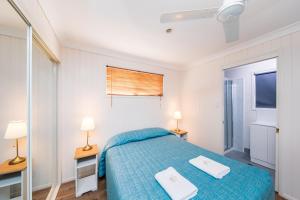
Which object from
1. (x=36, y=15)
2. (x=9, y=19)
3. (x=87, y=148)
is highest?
(x=36, y=15)

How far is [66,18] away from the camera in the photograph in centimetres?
155

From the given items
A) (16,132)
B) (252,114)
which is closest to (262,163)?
(252,114)

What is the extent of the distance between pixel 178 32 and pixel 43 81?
202cm

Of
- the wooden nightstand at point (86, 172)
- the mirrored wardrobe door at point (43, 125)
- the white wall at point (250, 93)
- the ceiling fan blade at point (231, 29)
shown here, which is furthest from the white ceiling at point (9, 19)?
the white wall at point (250, 93)

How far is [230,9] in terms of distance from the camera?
94 cm

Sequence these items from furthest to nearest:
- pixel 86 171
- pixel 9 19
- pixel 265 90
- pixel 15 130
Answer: pixel 265 90 < pixel 86 171 < pixel 15 130 < pixel 9 19

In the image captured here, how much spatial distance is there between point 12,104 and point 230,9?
1.87 metres

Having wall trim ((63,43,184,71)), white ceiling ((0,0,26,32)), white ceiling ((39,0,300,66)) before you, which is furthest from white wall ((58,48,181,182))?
white ceiling ((0,0,26,32))

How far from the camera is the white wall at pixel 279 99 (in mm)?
1682

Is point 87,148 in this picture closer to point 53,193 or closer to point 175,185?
point 53,193

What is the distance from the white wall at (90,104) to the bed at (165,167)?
0.55m

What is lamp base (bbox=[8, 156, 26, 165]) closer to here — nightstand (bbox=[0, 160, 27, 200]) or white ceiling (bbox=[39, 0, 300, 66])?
nightstand (bbox=[0, 160, 27, 200])

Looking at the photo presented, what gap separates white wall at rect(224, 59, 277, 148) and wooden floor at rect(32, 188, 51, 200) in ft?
13.4

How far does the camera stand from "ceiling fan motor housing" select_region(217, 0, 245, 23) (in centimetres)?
90
